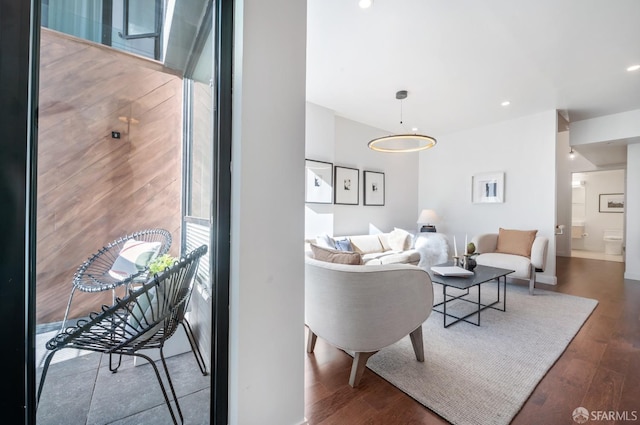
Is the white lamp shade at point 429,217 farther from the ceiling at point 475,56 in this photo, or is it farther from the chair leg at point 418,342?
the chair leg at point 418,342

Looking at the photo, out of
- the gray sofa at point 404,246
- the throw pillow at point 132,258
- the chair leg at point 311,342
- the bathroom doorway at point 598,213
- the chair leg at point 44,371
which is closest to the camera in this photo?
the chair leg at point 44,371

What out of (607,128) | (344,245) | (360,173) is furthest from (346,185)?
(607,128)

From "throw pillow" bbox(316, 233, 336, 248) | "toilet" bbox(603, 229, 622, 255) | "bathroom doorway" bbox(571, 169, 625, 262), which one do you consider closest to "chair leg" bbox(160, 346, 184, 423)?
"throw pillow" bbox(316, 233, 336, 248)

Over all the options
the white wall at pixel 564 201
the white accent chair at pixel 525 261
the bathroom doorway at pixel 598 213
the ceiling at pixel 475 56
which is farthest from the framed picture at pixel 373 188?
the bathroom doorway at pixel 598 213

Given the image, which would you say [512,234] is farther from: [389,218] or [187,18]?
[187,18]

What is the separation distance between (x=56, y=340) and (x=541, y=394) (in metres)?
2.58

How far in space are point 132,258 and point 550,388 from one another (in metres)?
2.60

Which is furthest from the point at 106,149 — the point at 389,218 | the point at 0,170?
the point at 389,218

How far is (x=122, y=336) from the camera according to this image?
118 cm

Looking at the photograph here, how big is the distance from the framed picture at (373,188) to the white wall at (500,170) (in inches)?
55.6

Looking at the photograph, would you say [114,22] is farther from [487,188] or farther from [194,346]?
[487,188]

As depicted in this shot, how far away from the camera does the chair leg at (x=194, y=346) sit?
50.5 inches

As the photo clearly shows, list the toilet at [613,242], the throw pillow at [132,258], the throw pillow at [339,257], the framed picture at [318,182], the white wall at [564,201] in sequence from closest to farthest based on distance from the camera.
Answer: the throw pillow at [132,258], the throw pillow at [339,257], the framed picture at [318,182], the white wall at [564,201], the toilet at [613,242]

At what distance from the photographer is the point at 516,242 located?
416 centimetres
